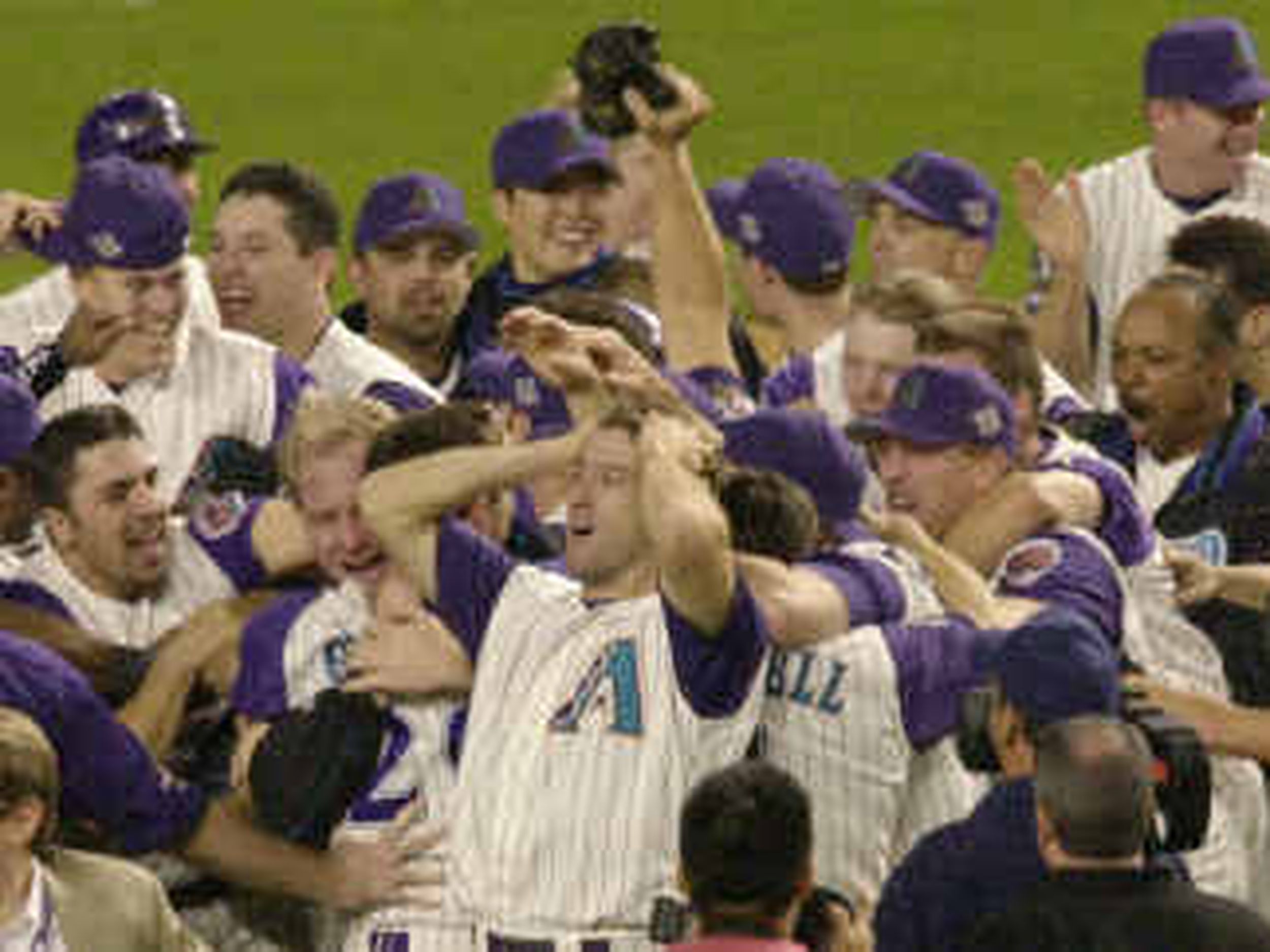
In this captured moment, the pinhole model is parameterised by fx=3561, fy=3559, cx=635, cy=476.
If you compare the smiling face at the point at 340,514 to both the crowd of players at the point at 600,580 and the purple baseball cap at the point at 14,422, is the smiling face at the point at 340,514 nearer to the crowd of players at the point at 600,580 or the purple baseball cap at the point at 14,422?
the crowd of players at the point at 600,580

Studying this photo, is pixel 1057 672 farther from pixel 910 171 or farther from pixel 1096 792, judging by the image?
pixel 910 171

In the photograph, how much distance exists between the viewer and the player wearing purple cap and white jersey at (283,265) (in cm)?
882

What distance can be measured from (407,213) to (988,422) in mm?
3049

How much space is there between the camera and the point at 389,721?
6406 millimetres

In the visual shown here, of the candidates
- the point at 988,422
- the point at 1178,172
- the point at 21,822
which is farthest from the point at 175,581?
the point at 1178,172

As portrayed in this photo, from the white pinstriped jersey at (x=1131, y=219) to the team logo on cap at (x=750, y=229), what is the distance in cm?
120

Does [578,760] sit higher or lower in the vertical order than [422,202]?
lower

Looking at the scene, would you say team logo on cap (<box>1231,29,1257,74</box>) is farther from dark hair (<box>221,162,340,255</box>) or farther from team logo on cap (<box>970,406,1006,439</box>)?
team logo on cap (<box>970,406,1006,439</box>)

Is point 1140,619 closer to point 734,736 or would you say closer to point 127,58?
point 734,736

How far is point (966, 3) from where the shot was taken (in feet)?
67.7

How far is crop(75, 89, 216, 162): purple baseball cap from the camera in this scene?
9.59 meters

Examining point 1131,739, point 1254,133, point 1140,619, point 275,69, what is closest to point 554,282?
point 1254,133

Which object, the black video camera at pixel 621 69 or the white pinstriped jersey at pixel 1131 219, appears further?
the white pinstriped jersey at pixel 1131 219

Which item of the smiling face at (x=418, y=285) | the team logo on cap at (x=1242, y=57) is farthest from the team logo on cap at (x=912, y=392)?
the team logo on cap at (x=1242, y=57)
